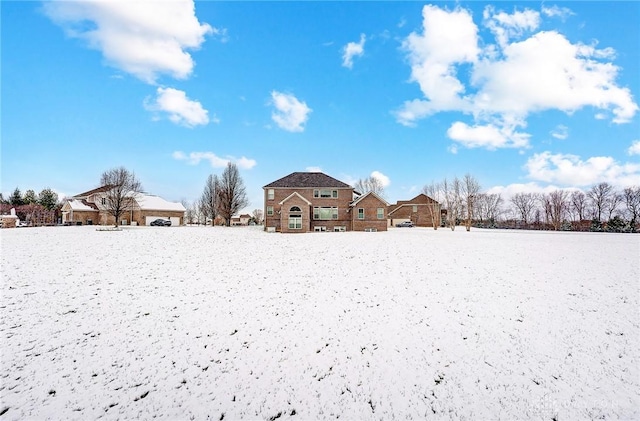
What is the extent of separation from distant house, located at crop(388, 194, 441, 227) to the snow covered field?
5294cm

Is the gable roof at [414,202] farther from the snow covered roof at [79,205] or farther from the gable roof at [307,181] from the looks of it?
the snow covered roof at [79,205]

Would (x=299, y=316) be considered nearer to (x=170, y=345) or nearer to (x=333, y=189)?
(x=170, y=345)

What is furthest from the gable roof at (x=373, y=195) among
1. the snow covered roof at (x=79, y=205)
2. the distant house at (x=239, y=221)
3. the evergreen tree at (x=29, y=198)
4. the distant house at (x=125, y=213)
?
the evergreen tree at (x=29, y=198)

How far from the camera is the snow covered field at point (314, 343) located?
5.94 m

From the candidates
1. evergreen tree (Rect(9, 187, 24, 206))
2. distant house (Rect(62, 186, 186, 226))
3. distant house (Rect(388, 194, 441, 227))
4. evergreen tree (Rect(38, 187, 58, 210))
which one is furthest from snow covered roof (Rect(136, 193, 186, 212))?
distant house (Rect(388, 194, 441, 227))

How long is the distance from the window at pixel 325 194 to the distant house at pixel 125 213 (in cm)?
3128

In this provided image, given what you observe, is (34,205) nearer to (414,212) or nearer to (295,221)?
(295,221)

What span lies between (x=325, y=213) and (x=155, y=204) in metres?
36.6

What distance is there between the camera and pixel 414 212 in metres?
68.0

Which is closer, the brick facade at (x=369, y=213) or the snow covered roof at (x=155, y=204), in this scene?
the brick facade at (x=369, y=213)

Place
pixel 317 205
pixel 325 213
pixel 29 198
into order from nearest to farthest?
pixel 325 213 → pixel 317 205 → pixel 29 198

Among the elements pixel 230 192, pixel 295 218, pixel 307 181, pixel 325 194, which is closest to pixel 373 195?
pixel 325 194

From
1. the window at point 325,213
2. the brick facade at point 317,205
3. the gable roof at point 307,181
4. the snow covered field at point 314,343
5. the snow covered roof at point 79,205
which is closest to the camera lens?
the snow covered field at point 314,343

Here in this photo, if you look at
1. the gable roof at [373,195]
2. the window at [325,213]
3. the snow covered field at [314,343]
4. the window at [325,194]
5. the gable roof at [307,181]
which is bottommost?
the snow covered field at [314,343]
